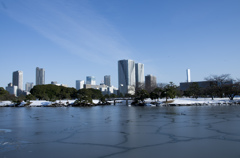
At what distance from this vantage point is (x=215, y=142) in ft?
29.9

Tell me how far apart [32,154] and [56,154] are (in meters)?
0.82

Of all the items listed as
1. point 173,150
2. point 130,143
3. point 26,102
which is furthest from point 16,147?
point 26,102

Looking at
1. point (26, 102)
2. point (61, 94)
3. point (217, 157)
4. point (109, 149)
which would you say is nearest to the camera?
point (217, 157)

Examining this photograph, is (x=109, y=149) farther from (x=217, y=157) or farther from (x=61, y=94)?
(x=61, y=94)

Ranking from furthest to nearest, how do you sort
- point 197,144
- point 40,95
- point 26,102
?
1. point 40,95
2. point 26,102
3. point 197,144

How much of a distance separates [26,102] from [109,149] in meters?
66.0

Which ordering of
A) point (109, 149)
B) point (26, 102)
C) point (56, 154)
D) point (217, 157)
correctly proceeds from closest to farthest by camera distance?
point (217, 157), point (56, 154), point (109, 149), point (26, 102)

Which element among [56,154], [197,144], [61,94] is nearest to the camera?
[56,154]

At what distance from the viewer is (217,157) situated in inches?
272

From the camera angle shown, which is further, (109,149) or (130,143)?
(130,143)

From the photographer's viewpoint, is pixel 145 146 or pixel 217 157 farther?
pixel 145 146

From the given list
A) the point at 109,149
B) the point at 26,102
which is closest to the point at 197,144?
the point at 109,149

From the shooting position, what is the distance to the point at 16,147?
8680 mm

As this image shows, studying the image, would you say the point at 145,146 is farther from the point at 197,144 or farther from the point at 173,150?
the point at 197,144
